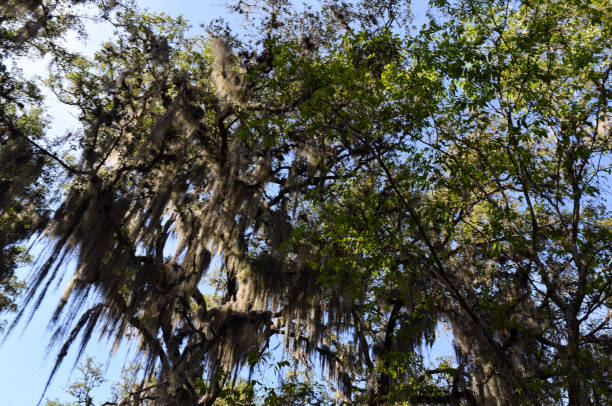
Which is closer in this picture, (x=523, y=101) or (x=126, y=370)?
(x=523, y=101)

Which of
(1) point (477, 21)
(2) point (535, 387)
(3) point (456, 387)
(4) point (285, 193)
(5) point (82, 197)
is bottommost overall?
(2) point (535, 387)

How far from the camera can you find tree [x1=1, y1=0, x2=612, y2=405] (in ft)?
18.5

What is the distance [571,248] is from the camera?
13.6 ft

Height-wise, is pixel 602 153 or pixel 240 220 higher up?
pixel 240 220

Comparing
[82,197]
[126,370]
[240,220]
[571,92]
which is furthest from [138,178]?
[126,370]

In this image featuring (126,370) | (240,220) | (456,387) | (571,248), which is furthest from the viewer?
(126,370)

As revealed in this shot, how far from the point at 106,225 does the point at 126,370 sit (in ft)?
29.0

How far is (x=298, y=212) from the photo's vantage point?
31.1 feet

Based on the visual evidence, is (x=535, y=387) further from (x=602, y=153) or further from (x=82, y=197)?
(x=82, y=197)

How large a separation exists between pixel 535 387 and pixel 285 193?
632cm

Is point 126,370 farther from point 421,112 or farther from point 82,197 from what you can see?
point 421,112

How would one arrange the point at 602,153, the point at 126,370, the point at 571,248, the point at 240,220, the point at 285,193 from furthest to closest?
the point at 126,370 < the point at 285,193 < the point at 240,220 < the point at 602,153 < the point at 571,248

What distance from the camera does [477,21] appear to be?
203 inches

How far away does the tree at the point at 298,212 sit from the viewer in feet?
18.5
